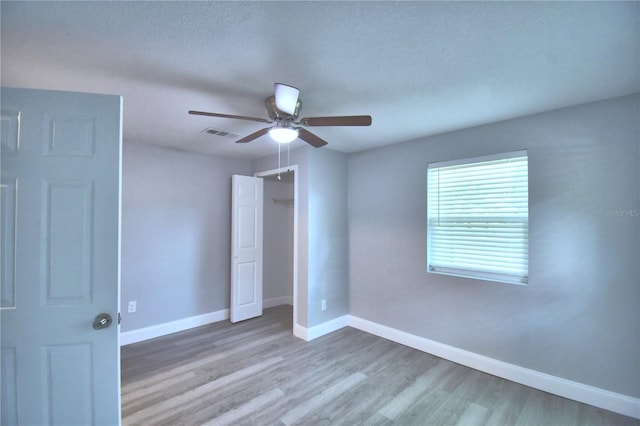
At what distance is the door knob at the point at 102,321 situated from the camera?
1.45m

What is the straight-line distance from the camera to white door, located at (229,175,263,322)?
4.04m

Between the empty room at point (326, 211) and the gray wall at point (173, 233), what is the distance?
1.1 inches

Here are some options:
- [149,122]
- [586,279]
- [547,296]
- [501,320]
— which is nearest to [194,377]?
[149,122]

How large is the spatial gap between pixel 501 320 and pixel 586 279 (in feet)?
2.47

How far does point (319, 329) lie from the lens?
11.8 ft

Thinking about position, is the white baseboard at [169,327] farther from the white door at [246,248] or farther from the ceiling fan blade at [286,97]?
the ceiling fan blade at [286,97]

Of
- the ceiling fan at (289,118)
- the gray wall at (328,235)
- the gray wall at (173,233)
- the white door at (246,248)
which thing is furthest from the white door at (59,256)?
the white door at (246,248)

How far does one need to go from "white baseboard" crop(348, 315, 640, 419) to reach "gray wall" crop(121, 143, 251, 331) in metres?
2.50

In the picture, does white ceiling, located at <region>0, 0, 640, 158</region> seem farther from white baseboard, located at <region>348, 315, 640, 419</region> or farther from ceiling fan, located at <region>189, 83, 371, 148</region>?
white baseboard, located at <region>348, 315, 640, 419</region>

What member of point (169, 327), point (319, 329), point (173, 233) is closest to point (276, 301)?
point (319, 329)

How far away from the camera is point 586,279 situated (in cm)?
226

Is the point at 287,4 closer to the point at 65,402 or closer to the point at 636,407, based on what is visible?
the point at 65,402

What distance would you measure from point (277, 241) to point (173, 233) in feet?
5.73

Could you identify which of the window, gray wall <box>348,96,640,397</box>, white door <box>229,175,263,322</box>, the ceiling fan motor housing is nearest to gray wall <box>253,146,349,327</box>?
white door <box>229,175,263,322</box>
